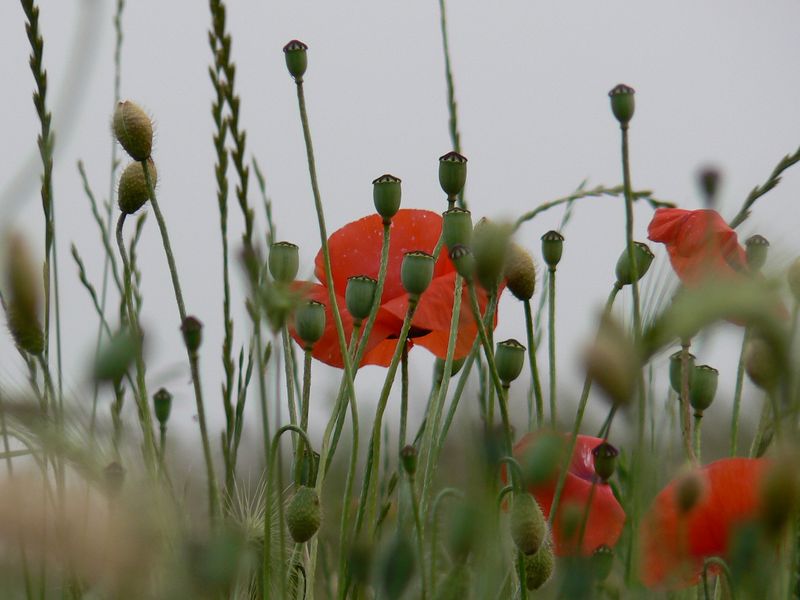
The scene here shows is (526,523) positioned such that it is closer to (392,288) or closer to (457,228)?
(457,228)

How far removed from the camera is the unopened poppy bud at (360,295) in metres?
0.84

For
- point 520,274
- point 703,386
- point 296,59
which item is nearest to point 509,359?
point 520,274

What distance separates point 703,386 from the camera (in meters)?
0.94

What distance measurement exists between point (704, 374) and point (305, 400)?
1.09 feet

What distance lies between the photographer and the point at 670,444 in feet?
3.62

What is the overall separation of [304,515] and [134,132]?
0.34 meters

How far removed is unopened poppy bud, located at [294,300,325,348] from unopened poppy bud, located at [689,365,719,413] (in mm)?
328

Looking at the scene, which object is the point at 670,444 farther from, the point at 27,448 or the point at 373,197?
the point at 27,448

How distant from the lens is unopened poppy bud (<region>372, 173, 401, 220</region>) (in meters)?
0.90

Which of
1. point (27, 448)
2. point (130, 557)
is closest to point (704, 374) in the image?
point (27, 448)

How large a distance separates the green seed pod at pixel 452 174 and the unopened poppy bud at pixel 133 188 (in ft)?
0.74

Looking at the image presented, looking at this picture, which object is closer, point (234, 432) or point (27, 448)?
point (27, 448)

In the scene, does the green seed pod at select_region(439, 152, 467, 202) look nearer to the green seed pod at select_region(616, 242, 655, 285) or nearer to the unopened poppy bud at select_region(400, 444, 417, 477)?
the green seed pod at select_region(616, 242, 655, 285)

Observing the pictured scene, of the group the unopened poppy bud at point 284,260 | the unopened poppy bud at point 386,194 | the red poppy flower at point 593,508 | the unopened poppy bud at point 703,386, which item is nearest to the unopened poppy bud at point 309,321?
the unopened poppy bud at point 284,260
